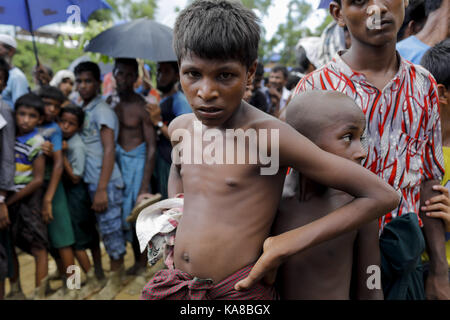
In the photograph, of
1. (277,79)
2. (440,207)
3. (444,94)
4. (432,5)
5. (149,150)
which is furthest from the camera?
(277,79)

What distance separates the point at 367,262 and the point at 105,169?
2.94m

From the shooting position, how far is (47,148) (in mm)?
3385

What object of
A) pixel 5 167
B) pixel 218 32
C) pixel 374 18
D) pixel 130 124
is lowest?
pixel 5 167

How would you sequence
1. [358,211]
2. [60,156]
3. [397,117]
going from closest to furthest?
[358,211], [397,117], [60,156]

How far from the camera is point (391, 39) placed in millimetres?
1474

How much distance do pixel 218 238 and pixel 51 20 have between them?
3.46 meters

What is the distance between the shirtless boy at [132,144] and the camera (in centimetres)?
387

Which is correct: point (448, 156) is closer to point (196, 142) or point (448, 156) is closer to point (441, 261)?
point (441, 261)

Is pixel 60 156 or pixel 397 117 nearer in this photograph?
pixel 397 117

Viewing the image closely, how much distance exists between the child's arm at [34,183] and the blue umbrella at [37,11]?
1.39 meters

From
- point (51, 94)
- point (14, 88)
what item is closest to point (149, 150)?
point (51, 94)

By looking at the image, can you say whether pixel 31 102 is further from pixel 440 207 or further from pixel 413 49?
pixel 440 207

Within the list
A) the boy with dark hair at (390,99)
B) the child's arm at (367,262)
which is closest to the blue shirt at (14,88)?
the boy with dark hair at (390,99)
